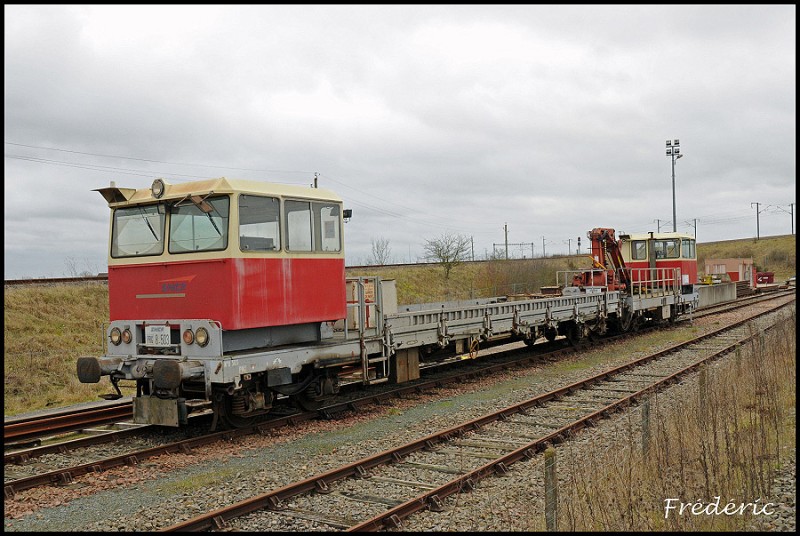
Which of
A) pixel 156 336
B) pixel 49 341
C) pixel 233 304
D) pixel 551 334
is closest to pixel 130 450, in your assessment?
pixel 156 336

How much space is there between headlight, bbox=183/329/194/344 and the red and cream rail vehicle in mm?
14

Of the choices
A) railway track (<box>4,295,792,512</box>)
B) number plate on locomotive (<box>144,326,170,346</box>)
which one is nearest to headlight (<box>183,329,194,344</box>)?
number plate on locomotive (<box>144,326,170,346</box>)

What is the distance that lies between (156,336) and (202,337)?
3.11 feet

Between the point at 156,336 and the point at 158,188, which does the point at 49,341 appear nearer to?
the point at 156,336

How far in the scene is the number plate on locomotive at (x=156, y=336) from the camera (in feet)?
30.9

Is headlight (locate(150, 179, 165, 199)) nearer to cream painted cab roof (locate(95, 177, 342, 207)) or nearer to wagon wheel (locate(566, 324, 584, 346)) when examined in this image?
cream painted cab roof (locate(95, 177, 342, 207))

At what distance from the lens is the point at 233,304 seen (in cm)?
905

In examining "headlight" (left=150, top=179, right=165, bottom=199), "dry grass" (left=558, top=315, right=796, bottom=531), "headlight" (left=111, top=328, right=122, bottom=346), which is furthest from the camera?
"headlight" (left=111, top=328, right=122, bottom=346)

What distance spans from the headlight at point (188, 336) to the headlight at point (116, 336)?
1.41m

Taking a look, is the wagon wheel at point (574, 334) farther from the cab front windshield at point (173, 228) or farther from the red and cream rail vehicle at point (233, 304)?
the cab front windshield at point (173, 228)

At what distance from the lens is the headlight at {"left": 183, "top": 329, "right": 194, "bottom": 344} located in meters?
9.11

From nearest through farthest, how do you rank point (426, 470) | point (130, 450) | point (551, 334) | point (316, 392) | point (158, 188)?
point (426, 470) → point (130, 450) → point (158, 188) → point (316, 392) → point (551, 334)

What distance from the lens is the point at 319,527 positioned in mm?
6223

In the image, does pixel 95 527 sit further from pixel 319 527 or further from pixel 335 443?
pixel 335 443
